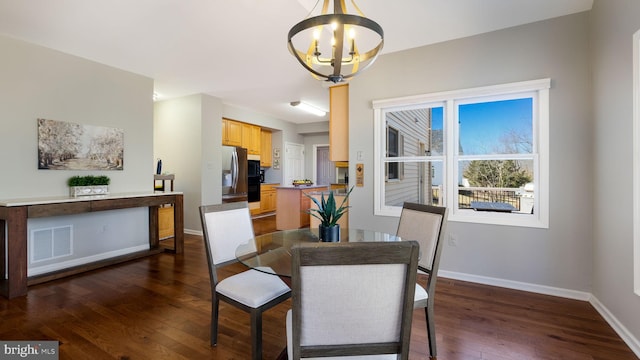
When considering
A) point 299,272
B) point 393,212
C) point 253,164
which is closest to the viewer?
point 299,272

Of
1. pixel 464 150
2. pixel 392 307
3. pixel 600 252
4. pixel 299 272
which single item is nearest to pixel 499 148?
pixel 464 150

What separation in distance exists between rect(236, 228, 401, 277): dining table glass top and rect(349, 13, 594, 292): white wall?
150cm

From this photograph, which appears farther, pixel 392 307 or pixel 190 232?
pixel 190 232

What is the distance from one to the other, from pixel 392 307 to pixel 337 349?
0.26 m

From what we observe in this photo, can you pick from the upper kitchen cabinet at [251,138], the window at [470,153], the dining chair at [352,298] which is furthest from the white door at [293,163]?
the dining chair at [352,298]

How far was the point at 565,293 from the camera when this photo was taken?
268 centimetres

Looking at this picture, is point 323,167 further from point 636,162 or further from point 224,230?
point 636,162

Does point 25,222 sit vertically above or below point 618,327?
above

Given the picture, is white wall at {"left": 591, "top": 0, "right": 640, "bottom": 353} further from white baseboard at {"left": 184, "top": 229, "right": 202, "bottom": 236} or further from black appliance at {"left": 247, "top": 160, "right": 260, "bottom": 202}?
black appliance at {"left": 247, "top": 160, "right": 260, "bottom": 202}

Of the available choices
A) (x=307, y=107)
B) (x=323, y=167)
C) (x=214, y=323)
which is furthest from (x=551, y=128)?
(x=323, y=167)

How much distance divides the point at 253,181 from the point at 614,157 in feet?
19.9

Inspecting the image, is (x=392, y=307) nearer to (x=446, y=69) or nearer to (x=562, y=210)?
(x=562, y=210)

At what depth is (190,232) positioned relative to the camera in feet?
17.7

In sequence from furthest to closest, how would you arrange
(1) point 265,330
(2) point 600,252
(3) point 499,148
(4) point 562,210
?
1. (3) point 499,148
2. (4) point 562,210
3. (2) point 600,252
4. (1) point 265,330
